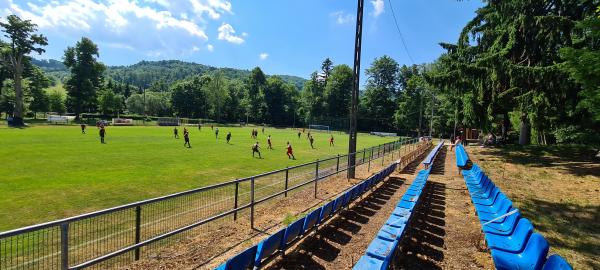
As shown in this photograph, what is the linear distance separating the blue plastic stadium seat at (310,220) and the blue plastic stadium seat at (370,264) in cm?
158

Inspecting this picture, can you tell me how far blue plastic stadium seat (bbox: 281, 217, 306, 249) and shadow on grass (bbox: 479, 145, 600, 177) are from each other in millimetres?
15870

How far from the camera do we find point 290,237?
632 centimetres

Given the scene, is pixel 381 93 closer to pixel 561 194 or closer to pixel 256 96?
pixel 256 96

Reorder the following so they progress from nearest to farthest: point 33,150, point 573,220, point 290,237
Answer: point 290,237, point 573,220, point 33,150

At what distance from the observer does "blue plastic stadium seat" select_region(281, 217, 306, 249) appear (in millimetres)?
6087

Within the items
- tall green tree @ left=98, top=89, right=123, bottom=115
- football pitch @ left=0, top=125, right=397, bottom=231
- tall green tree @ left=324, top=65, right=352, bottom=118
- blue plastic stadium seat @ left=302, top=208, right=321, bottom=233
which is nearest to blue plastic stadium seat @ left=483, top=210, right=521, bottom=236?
blue plastic stadium seat @ left=302, top=208, right=321, bottom=233

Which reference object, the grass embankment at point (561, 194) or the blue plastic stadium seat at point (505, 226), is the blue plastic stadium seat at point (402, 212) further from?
the grass embankment at point (561, 194)

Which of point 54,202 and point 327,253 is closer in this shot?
point 327,253

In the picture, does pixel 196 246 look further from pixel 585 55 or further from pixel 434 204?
pixel 585 55

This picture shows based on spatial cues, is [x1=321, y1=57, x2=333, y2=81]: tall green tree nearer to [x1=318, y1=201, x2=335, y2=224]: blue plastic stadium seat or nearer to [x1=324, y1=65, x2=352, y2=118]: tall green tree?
[x1=324, y1=65, x2=352, y2=118]: tall green tree

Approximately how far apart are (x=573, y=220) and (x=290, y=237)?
8.60 metres

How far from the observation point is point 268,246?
18.1 ft

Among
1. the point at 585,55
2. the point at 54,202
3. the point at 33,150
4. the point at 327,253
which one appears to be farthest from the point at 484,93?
the point at 33,150

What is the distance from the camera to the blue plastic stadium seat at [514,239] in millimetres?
6043
